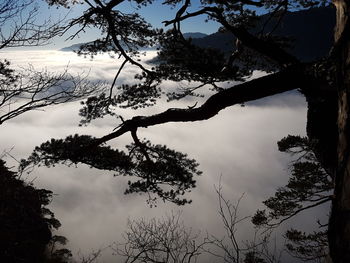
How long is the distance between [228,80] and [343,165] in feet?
9.89

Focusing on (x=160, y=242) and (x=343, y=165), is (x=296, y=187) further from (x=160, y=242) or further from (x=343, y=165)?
(x=343, y=165)

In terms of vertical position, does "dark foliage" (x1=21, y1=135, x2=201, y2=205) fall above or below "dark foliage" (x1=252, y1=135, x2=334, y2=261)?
below

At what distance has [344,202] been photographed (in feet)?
6.81

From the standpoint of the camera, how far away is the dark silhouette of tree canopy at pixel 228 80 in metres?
2.37

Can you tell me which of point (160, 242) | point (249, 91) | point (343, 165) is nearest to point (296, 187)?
point (160, 242)

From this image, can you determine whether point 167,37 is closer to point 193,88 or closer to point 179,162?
point 193,88

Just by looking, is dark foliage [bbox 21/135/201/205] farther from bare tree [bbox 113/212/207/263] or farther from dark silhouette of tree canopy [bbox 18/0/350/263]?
bare tree [bbox 113/212/207/263]

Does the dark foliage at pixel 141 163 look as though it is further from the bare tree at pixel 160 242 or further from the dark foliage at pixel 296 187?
the dark foliage at pixel 296 187

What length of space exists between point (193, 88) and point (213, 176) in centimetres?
14121

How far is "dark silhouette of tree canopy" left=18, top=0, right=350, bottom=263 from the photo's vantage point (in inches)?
93.2

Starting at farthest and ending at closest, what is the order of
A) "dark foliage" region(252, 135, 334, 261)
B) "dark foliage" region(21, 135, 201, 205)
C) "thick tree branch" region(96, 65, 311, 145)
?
"dark foliage" region(252, 135, 334, 261) < "dark foliage" region(21, 135, 201, 205) < "thick tree branch" region(96, 65, 311, 145)

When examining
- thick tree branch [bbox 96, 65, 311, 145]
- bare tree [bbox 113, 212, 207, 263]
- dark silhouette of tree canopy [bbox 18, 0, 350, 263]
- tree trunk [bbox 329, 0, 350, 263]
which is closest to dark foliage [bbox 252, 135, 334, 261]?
dark silhouette of tree canopy [bbox 18, 0, 350, 263]

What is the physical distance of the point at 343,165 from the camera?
7.16 feet

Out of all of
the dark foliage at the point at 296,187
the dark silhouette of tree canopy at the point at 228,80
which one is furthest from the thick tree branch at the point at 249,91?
the dark foliage at the point at 296,187
